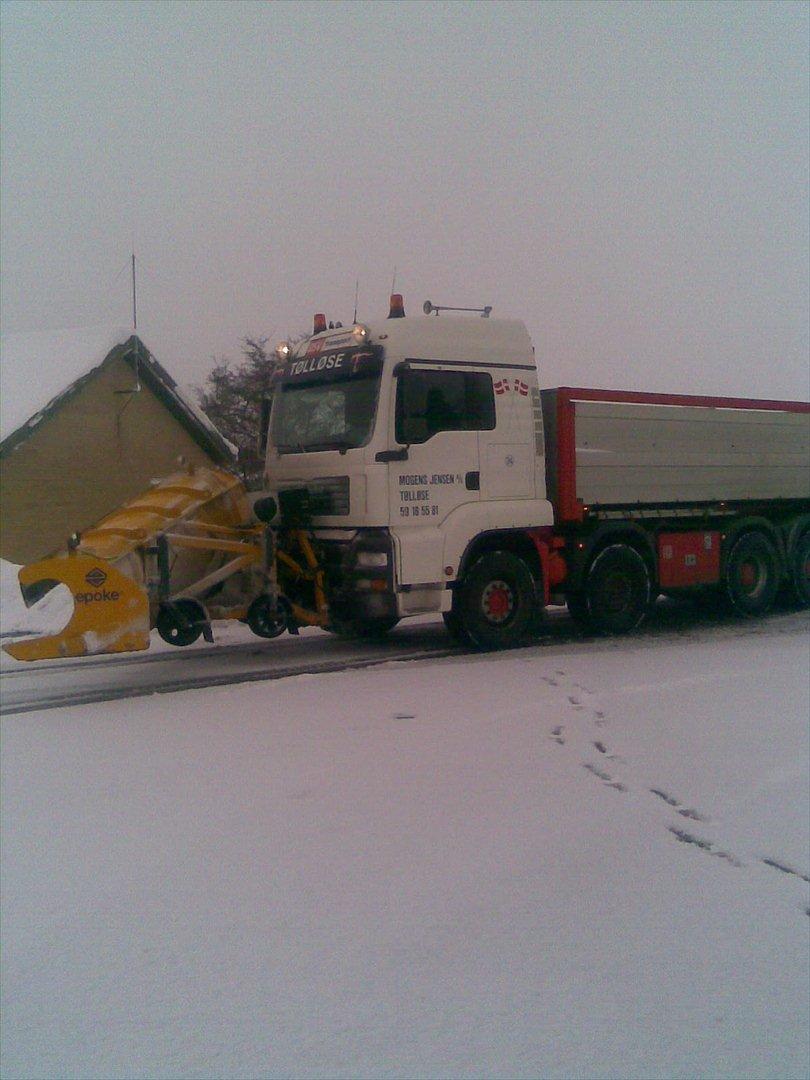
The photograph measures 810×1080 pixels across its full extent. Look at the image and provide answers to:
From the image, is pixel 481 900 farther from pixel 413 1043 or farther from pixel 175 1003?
pixel 175 1003

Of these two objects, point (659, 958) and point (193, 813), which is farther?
point (193, 813)

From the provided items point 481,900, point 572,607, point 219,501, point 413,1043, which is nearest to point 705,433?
point 572,607

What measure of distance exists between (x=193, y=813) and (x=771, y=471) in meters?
10.4

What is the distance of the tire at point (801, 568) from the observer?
46.4ft

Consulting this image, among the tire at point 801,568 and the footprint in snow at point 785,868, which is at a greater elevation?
the tire at point 801,568

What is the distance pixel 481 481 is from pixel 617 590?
2669 mm

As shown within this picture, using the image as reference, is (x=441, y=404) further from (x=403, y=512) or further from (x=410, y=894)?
(x=410, y=894)

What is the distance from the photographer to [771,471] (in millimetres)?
13539

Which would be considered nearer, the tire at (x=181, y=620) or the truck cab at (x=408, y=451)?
the tire at (x=181, y=620)

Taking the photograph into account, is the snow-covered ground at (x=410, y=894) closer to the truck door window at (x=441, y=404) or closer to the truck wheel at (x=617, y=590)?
the truck door window at (x=441, y=404)

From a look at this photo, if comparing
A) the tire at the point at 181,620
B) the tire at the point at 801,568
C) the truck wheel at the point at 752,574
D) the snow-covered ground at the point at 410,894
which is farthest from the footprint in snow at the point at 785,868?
the tire at the point at 801,568

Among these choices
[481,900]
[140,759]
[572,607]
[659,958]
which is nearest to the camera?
[659,958]

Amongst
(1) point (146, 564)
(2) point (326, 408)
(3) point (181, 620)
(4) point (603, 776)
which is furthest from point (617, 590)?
(4) point (603, 776)

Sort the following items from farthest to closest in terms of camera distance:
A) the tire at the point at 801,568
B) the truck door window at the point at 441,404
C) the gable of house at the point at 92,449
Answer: the gable of house at the point at 92,449, the tire at the point at 801,568, the truck door window at the point at 441,404
